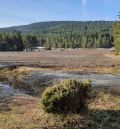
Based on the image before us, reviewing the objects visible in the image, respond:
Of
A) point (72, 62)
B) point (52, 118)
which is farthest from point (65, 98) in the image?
point (72, 62)

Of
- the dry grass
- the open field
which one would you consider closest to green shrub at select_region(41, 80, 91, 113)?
the dry grass

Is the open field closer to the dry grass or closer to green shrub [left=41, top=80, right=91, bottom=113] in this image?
the dry grass

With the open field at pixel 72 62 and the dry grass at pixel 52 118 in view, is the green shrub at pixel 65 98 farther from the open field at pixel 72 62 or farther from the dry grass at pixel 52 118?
the open field at pixel 72 62

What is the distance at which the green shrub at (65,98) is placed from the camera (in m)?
18.5

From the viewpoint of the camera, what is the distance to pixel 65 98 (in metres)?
18.6

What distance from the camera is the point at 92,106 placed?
22453 mm

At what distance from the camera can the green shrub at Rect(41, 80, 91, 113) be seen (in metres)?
18.5

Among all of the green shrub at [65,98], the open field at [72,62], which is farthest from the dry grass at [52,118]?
the open field at [72,62]

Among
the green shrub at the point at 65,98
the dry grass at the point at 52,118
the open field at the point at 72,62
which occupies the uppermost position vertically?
the green shrub at the point at 65,98

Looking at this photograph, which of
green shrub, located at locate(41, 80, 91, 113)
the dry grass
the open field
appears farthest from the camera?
the open field

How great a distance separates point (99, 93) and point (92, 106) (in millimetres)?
4821

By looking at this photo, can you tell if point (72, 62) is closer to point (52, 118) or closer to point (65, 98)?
point (65, 98)

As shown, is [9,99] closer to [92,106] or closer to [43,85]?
[92,106]

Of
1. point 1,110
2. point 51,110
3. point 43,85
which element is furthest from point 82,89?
point 43,85
